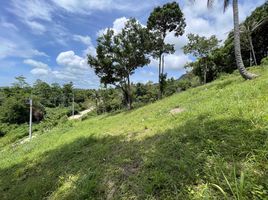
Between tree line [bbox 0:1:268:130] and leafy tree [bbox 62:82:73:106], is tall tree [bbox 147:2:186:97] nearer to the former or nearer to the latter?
tree line [bbox 0:1:268:130]

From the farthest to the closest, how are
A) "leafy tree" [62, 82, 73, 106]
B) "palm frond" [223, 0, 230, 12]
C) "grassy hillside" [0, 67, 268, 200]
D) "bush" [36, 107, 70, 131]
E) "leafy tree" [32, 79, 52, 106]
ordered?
"leafy tree" [62, 82, 73, 106] < "leafy tree" [32, 79, 52, 106] < "bush" [36, 107, 70, 131] < "palm frond" [223, 0, 230, 12] < "grassy hillside" [0, 67, 268, 200]

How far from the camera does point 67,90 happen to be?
222ft

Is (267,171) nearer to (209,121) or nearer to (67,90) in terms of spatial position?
(209,121)

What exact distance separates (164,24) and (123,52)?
465 centimetres

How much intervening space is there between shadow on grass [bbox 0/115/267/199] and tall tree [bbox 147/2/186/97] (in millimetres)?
14885

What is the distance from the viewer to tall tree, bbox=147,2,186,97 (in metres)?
18.6

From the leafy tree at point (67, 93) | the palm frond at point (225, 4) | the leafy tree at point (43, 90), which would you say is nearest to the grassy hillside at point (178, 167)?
the palm frond at point (225, 4)

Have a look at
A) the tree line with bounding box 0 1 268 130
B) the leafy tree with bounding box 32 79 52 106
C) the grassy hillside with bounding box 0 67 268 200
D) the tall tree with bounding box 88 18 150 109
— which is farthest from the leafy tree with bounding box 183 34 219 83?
the leafy tree with bounding box 32 79 52 106

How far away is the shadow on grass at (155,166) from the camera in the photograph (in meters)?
3.18

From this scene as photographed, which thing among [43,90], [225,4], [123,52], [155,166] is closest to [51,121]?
[123,52]

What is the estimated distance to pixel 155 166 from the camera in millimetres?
3836

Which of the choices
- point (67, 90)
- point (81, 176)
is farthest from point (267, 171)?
point (67, 90)

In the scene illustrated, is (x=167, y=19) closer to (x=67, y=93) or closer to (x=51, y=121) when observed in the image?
(x=51, y=121)

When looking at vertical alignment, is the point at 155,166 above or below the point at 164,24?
Result: below
